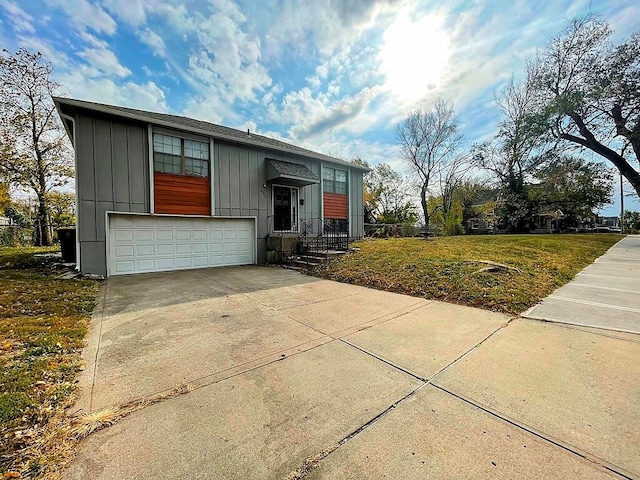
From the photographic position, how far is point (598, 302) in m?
5.02

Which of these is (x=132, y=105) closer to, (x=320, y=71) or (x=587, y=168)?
(x=320, y=71)

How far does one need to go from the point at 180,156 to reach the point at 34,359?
27.3 ft

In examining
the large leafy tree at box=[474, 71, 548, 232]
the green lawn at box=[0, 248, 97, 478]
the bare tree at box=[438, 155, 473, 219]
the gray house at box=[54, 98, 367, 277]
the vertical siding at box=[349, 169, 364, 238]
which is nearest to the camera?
the green lawn at box=[0, 248, 97, 478]

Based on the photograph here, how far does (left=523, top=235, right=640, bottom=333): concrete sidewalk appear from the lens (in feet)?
13.5

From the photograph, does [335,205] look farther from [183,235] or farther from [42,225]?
[42,225]

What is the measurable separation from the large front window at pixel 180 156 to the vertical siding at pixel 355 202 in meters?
7.48

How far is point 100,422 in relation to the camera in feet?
6.82

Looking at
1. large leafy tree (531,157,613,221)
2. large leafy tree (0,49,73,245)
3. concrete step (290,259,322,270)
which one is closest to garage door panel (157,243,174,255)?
concrete step (290,259,322,270)

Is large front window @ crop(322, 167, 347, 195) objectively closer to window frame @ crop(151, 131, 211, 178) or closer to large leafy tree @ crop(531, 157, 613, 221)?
window frame @ crop(151, 131, 211, 178)

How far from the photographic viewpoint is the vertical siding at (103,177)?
811 cm

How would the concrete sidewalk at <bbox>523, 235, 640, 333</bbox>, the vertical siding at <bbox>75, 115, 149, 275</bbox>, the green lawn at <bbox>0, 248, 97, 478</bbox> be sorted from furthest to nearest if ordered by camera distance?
1. the vertical siding at <bbox>75, 115, 149, 275</bbox>
2. the concrete sidewalk at <bbox>523, 235, 640, 333</bbox>
3. the green lawn at <bbox>0, 248, 97, 478</bbox>

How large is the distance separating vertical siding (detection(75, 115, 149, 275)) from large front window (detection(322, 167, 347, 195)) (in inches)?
302

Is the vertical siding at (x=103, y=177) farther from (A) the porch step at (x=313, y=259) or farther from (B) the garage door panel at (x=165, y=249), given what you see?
(A) the porch step at (x=313, y=259)

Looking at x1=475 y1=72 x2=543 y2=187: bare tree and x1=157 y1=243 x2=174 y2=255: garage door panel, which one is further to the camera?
x1=475 y1=72 x2=543 y2=187: bare tree
